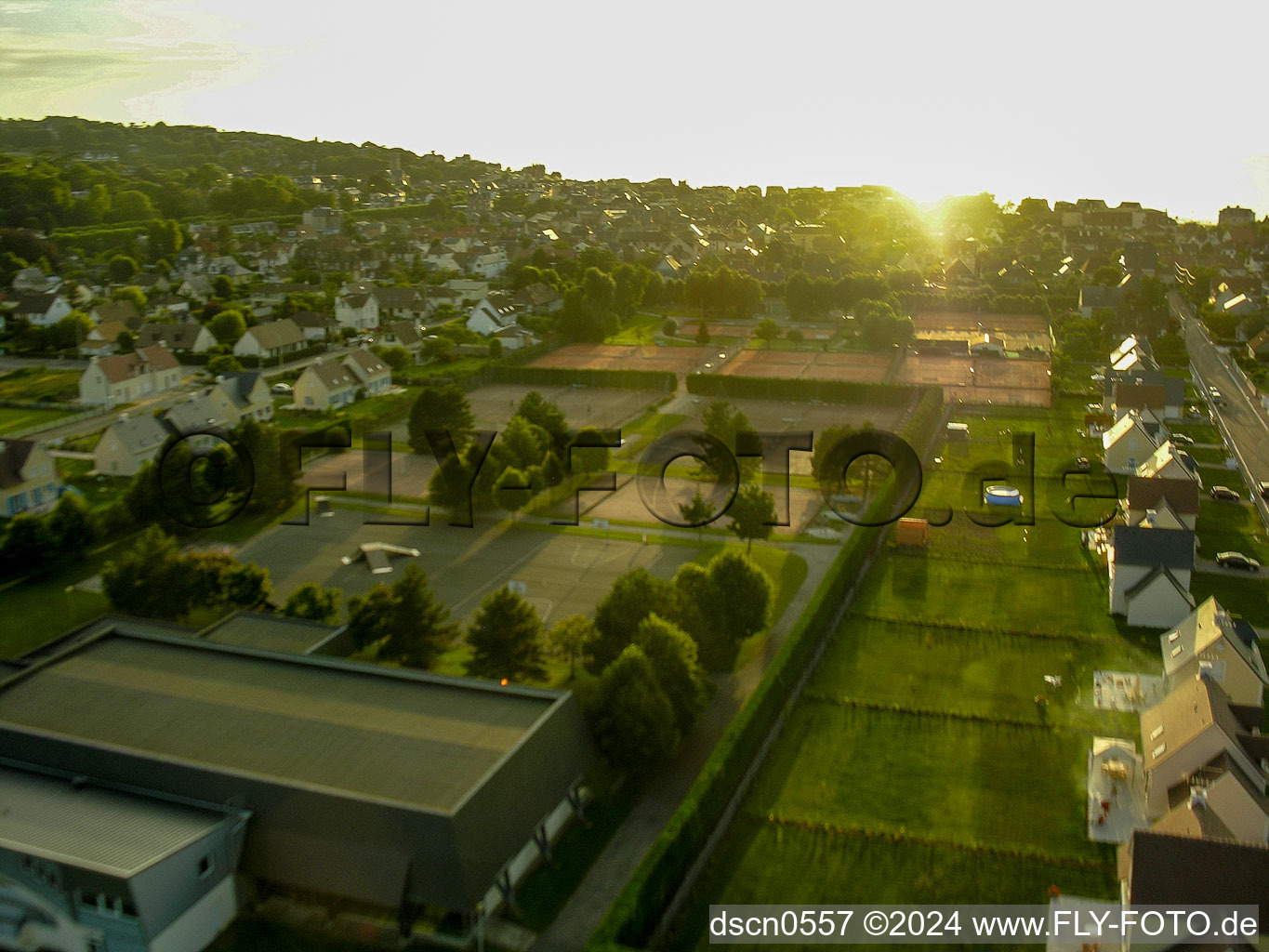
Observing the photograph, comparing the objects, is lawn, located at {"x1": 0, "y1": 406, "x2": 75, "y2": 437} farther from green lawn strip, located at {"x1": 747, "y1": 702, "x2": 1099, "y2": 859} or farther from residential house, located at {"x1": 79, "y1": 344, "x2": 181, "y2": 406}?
green lawn strip, located at {"x1": 747, "y1": 702, "x2": 1099, "y2": 859}

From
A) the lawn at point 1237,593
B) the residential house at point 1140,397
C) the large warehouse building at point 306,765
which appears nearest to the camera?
the large warehouse building at point 306,765

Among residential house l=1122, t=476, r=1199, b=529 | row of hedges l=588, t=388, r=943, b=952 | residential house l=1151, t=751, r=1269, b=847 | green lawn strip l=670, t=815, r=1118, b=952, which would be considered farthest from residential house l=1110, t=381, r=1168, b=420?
green lawn strip l=670, t=815, r=1118, b=952

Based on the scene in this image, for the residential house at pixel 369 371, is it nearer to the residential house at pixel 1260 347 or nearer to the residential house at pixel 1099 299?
the residential house at pixel 1260 347

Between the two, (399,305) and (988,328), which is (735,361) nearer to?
(988,328)

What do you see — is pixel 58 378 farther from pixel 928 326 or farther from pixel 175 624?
pixel 928 326

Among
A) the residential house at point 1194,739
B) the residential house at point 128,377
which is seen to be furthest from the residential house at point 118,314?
the residential house at point 1194,739
